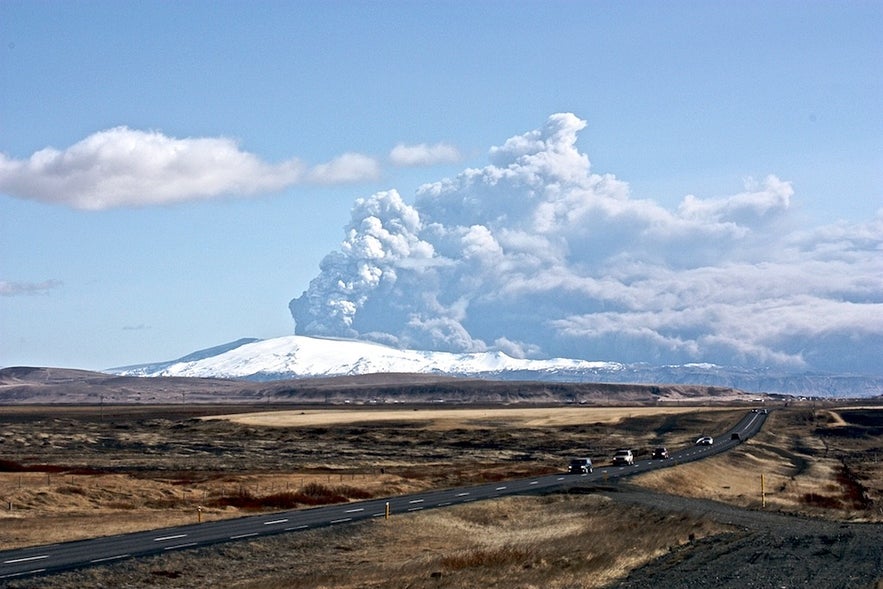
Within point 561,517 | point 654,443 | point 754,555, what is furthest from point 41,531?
point 654,443

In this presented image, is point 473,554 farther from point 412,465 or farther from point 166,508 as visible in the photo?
point 412,465

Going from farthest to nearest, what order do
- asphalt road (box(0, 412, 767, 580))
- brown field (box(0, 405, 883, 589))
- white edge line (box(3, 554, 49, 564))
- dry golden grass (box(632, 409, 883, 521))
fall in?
1. dry golden grass (box(632, 409, 883, 521))
2. brown field (box(0, 405, 883, 589))
3. asphalt road (box(0, 412, 767, 580))
4. white edge line (box(3, 554, 49, 564))

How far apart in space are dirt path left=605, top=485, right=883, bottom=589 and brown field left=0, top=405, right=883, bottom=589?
159 cm

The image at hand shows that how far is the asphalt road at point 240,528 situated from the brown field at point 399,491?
1889 millimetres

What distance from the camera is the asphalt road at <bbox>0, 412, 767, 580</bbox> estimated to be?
131ft

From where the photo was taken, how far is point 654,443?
145875mm

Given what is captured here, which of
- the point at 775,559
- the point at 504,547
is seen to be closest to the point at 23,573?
the point at 504,547

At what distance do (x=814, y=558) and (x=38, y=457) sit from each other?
8905 centimetres

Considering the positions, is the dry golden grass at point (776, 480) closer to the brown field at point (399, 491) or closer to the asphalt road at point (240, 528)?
the brown field at point (399, 491)

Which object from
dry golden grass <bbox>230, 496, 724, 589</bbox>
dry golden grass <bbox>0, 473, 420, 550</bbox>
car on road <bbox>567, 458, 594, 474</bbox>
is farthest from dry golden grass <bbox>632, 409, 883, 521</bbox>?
dry golden grass <bbox>0, 473, 420, 550</bbox>

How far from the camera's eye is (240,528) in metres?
50.8

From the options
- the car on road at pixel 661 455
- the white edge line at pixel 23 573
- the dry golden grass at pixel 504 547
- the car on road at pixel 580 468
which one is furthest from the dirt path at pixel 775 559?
the car on road at pixel 661 455

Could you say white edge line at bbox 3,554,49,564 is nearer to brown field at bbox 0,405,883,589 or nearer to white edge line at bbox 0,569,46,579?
white edge line at bbox 0,569,46,579

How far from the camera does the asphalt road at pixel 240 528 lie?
131 feet
